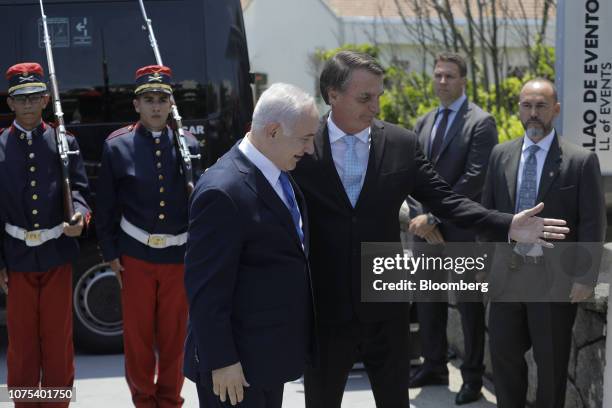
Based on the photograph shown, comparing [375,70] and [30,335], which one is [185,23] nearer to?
[30,335]

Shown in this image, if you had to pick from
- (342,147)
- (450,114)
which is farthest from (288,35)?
(342,147)

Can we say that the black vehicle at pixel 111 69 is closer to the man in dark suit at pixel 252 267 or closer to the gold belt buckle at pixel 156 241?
the gold belt buckle at pixel 156 241

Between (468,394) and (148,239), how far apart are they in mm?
2128

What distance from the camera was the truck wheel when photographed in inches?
269

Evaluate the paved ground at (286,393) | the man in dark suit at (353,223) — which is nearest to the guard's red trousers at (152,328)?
the paved ground at (286,393)

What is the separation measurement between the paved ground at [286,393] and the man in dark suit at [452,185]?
11 cm

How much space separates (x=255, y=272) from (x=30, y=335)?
7.52 feet

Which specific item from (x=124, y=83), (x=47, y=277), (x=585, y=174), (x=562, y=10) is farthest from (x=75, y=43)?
(x=585, y=174)

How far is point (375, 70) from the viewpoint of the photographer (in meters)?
3.91

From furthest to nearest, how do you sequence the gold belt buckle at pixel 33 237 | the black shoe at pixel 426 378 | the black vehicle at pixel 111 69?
the black vehicle at pixel 111 69, the black shoe at pixel 426 378, the gold belt buckle at pixel 33 237

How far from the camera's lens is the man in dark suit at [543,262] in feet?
Result: 15.2

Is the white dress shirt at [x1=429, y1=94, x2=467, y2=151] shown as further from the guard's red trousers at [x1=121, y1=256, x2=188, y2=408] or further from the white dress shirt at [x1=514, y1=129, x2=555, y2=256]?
the guard's red trousers at [x1=121, y1=256, x2=188, y2=408]

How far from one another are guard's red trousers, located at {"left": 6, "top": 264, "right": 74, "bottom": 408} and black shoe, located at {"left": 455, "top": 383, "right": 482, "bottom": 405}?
2.28 m

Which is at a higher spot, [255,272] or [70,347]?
[255,272]
